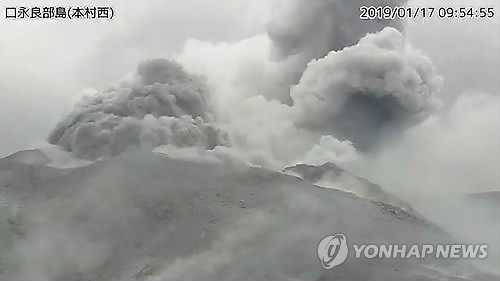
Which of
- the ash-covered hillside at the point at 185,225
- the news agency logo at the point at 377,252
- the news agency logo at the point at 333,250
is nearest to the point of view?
the news agency logo at the point at 333,250

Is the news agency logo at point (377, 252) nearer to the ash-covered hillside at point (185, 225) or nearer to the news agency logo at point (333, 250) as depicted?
the news agency logo at point (333, 250)

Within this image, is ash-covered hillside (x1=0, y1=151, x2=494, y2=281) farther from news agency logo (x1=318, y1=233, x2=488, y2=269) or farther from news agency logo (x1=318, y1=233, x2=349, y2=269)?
news agency logo (x1=318, y1=233, x2=349, y2=269)

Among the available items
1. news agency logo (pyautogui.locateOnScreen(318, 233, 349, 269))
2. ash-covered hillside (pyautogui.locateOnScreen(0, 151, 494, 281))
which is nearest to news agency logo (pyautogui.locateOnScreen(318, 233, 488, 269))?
news agency logo (pyautogui.locateOnScreen(318, 233, 349, 269))

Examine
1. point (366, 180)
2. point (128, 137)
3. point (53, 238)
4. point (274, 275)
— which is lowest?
point (274, 275)

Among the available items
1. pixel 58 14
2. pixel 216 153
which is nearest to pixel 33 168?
pixel 216 153

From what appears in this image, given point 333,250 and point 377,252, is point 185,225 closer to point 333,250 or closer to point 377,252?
point 333,250

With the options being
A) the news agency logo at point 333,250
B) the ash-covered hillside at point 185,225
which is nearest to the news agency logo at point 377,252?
the news agency logo at point 333,250

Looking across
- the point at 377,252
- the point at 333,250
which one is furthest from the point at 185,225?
the point at 377,252

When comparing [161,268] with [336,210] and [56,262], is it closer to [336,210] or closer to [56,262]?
[56,262]
